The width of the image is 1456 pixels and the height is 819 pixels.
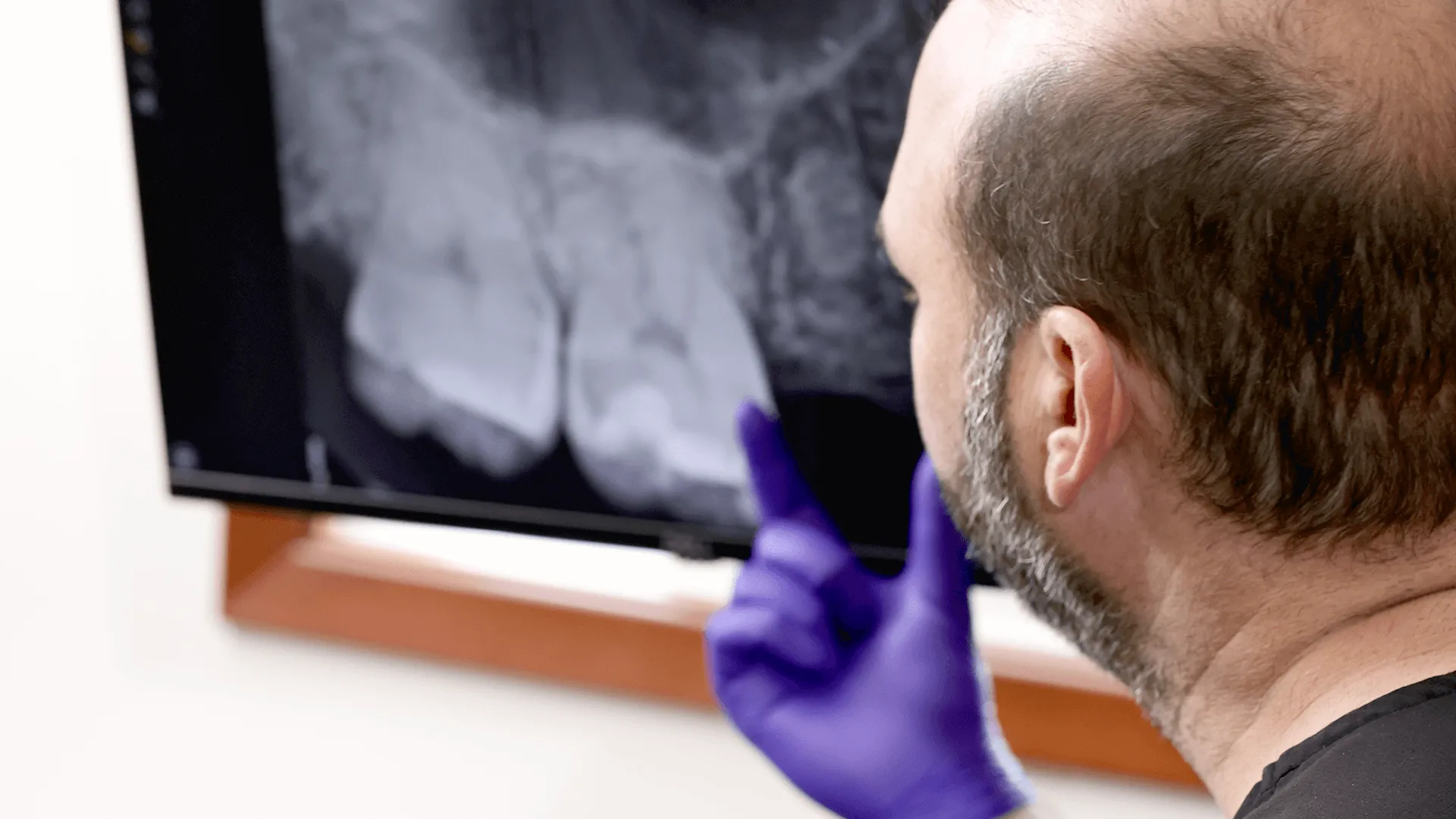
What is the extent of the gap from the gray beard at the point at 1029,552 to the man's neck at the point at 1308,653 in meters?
0.03

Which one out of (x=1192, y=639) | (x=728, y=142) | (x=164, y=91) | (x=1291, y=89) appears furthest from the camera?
(x=164, y=91)

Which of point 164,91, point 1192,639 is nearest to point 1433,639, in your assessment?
point 1192,639

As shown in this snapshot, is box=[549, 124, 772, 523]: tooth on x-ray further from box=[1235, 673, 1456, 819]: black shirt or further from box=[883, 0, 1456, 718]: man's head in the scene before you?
box=[1235, 673, 1456, 819]: black shirt

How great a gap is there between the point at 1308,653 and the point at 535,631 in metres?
0.74

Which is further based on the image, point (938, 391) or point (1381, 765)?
point (938, 391)

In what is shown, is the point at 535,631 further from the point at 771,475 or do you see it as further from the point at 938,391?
the point at 938,391

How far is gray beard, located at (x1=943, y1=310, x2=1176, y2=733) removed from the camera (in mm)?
724

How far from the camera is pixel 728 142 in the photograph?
0.92m

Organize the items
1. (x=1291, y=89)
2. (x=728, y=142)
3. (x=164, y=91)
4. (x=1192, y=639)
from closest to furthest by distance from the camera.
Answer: (x=1291, y=89), (x=1192, y=639), (x=728, y=142), (x=164, y=91)

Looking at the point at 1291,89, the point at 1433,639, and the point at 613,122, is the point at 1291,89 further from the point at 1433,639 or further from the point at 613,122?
the point at 613,122

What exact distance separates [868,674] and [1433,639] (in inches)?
15.4

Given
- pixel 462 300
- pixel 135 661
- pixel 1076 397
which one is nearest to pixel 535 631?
pixel 462 300

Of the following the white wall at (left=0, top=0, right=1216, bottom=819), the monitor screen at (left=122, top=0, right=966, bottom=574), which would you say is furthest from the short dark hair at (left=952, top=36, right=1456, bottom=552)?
the white wall at (left=0, top=0, right=1216, bottom=819)

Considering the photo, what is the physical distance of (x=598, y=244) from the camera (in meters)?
Result: 1.00
